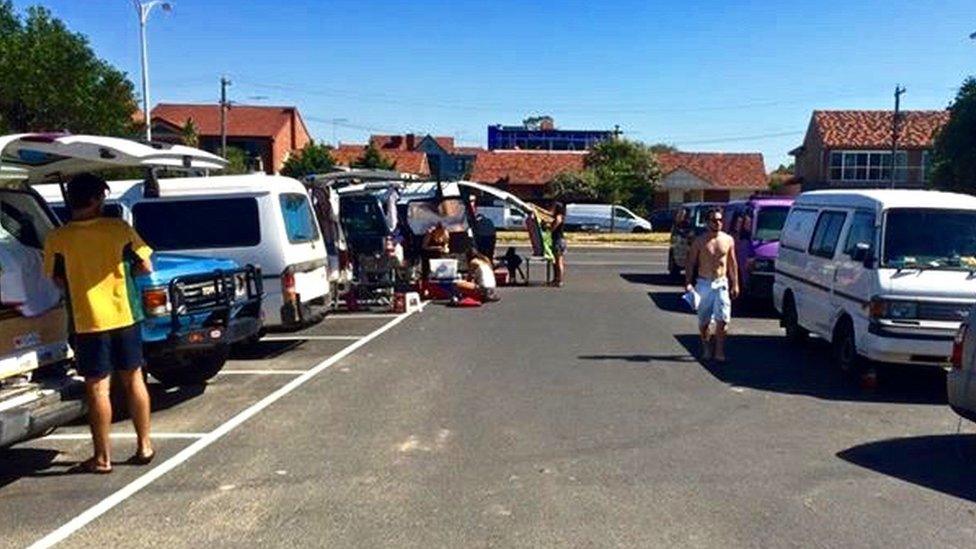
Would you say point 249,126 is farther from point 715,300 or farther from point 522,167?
point 715,300

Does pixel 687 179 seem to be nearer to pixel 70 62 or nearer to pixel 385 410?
pixel 70 62

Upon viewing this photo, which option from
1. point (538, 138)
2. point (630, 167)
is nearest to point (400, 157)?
point (630, 167)

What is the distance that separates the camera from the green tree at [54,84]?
98.3ft

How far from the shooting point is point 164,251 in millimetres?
10375

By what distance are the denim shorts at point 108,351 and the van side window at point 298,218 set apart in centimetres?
416

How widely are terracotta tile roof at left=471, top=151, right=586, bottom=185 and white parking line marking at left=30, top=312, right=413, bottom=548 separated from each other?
5448 centimetres

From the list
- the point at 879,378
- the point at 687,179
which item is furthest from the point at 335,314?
the point at 687,179

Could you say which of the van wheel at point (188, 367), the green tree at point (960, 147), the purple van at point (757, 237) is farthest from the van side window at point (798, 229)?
the green tree at point (960, 147)

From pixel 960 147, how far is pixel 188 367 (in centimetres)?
4135

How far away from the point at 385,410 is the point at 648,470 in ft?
8.93

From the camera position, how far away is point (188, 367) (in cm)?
897

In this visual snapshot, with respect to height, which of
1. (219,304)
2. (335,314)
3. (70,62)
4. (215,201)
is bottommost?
(335,314)

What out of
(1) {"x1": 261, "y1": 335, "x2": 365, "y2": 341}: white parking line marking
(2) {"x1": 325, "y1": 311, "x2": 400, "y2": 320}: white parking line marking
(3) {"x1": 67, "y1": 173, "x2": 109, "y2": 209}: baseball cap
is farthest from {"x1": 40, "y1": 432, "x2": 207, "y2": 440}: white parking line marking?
(2) {"x1": 325, "y1": 311, "x2": 400, "y2": 320}: white parking line marking

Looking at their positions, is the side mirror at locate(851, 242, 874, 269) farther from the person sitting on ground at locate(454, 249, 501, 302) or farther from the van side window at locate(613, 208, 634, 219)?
the van side window at locate(613, 208, 634, 219)
